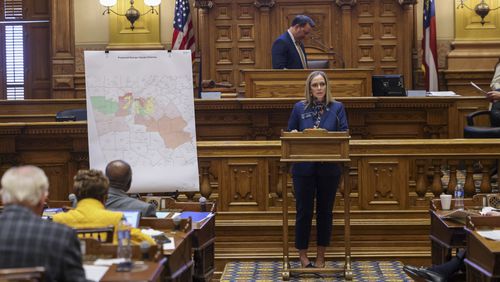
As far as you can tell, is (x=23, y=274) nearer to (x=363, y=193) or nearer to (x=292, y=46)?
(x=363, y=193)

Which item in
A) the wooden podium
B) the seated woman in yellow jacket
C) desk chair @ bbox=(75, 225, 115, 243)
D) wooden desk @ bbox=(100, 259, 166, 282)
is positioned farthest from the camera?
the wooden podium

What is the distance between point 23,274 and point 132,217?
171 cm

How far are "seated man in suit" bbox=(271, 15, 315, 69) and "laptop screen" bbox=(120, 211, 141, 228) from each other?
521 cm

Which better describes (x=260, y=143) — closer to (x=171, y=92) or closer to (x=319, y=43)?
(x=171, y=92)

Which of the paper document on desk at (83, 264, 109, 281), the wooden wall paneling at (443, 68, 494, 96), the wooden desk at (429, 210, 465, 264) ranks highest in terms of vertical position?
the wooden wall paneling at (443, 68, 494, 96)

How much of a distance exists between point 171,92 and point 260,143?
1.49 m

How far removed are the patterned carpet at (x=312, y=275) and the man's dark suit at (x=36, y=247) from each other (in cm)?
394

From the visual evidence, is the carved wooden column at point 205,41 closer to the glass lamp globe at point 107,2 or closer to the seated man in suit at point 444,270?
the glass lamp globe at point 107,2

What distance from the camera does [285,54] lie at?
10.7 m

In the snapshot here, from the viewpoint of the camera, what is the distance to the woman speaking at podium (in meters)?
7.88

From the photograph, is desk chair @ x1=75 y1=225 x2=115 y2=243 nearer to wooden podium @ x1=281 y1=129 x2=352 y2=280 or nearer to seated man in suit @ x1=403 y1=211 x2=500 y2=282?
seated man in suit @ x1=403 y1=211 x2=500 y2=282

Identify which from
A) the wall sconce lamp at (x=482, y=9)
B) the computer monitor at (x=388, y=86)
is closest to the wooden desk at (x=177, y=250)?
the computer monitor at (x=388, y=86)

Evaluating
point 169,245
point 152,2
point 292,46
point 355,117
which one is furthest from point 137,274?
point 152,2

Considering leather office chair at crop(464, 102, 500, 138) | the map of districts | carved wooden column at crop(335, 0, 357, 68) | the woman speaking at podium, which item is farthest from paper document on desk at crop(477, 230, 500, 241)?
carved wooden column at crop(335, 0, 357, 68)
